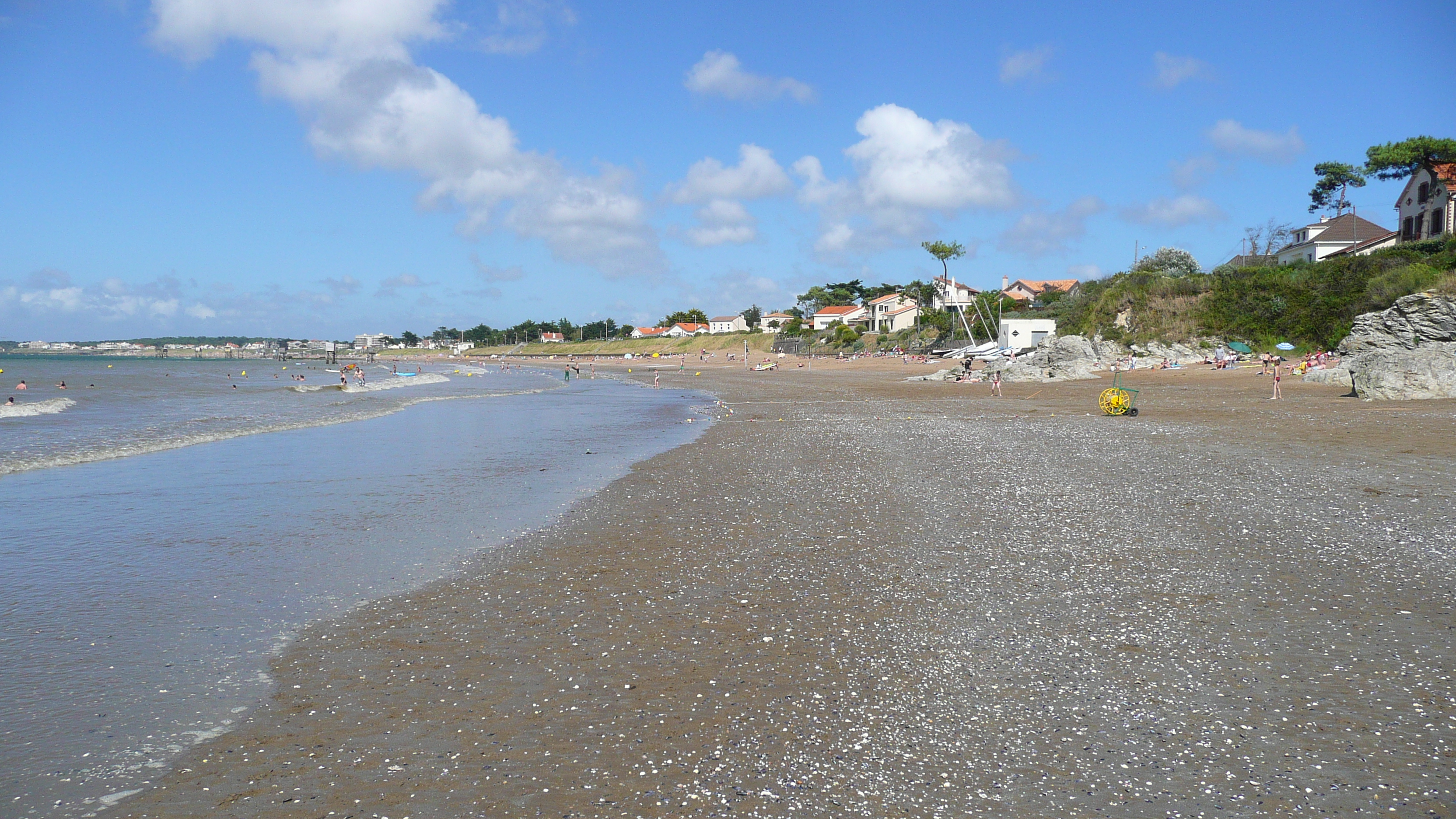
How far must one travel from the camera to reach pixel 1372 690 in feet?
15.3

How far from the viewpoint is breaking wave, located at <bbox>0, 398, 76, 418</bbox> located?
87.9ft

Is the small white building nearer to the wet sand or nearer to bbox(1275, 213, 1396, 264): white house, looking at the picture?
bbox(1275, 213, 1396, 264): white house

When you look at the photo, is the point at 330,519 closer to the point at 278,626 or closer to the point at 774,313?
the point at 278,626

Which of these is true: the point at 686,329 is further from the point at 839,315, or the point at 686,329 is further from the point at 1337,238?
the point at 1337,238

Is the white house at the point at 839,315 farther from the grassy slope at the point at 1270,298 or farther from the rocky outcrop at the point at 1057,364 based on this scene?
the rocky outcrop at the point at 1057,364

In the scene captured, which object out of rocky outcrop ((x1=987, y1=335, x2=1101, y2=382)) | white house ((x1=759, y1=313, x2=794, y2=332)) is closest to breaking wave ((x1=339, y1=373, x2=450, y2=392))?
rocky outcrop ((x1=987, y1=335, x2=1101, y2=382))

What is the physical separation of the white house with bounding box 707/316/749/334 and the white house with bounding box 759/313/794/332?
3.48 metres

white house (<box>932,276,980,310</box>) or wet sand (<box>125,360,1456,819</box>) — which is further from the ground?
white house (<box>932,276,980,310</box>)

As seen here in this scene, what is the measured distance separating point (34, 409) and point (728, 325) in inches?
5601

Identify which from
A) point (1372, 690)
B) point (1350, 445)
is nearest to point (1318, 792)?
point (1372, 690)

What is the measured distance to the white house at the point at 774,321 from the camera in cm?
14150

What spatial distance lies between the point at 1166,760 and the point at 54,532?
37.2 ft

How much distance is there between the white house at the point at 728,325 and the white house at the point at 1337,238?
102m

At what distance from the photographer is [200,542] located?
29.1ft
